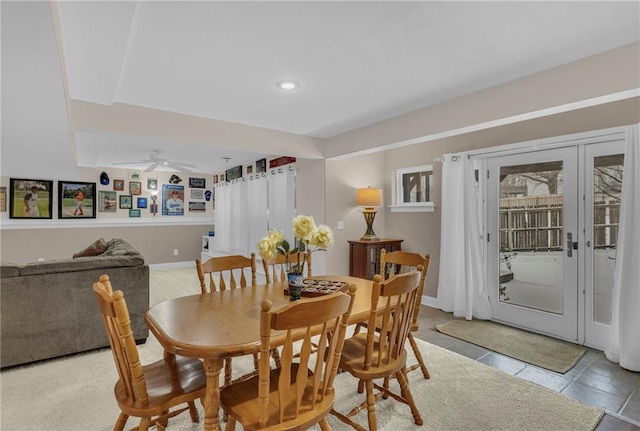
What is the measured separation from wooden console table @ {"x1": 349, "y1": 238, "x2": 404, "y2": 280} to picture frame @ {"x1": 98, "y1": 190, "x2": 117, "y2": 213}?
527 cm

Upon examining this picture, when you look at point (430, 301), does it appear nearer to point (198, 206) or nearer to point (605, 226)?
point (605, 226)

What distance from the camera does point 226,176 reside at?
7.22 metres

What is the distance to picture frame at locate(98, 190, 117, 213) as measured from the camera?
676 cm

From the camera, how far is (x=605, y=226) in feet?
10.0

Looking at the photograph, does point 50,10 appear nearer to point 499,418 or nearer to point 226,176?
point 499,418

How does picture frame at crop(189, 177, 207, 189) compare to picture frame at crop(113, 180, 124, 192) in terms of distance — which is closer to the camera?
picture frame at crop(113, 180, 124, 192)

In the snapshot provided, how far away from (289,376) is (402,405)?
127cm

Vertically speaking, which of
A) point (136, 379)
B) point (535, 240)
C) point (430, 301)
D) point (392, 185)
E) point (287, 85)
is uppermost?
point (287, 85)

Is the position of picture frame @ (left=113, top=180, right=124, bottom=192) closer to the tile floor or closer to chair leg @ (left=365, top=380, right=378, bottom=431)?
the tile floor

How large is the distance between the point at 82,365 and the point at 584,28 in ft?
14.0

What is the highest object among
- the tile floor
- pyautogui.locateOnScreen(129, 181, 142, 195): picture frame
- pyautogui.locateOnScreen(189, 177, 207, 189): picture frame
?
pyautogui.locateOnScreen(189, 177, 207, 189): picture frame

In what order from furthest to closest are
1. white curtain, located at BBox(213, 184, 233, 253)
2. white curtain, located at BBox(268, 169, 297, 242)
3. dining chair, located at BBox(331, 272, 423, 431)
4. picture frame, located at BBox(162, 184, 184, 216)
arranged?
picture frame, located at BBox(162, 184, 184, 216) < white curtain, located at BBox(213, 184, 233, 253) < white curtain, located at BBox(268, 169, 297, 242) < dining chair, located at BBox(331, 272, 423, 431)

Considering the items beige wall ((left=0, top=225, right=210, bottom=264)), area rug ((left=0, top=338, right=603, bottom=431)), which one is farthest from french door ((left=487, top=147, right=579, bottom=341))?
beige wall ((left=0, top=225, right=210, bottom=264))

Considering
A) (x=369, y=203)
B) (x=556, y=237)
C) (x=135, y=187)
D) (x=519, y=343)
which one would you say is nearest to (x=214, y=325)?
(x=519, y=343)
